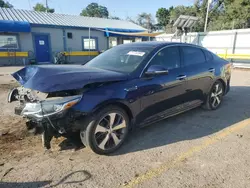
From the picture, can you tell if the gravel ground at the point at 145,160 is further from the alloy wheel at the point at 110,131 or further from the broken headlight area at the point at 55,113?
the broken headlight area at the point at 55,113

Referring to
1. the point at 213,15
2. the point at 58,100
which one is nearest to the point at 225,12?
the point at 213,15

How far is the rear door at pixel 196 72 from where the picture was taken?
14.5ft

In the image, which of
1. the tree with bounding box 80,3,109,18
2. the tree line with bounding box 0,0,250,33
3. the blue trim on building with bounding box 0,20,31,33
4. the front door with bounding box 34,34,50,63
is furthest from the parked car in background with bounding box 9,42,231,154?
the tree with bounding box 80,3,109,18

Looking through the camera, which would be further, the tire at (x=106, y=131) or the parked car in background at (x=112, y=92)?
the tire at (x=106, y=131)

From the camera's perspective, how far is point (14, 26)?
16109 millimetres

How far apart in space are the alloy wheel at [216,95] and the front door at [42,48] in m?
16.3

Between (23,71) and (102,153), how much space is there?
182 cm

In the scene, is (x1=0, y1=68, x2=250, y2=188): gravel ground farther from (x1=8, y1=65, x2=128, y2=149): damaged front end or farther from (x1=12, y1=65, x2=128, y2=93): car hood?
(x1=12, y1=65, x2=128, y2=93): car hood

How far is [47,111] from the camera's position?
9.11ft

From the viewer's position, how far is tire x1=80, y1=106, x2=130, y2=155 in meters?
3.01

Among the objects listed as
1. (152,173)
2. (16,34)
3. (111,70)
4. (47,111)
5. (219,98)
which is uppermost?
(16,34)

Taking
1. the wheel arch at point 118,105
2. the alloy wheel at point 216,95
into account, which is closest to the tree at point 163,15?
the alloy wheel at point 216,95

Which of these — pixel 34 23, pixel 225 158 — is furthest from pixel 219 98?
pixel 34 23

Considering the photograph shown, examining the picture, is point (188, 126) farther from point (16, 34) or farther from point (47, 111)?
point (16, 34)
